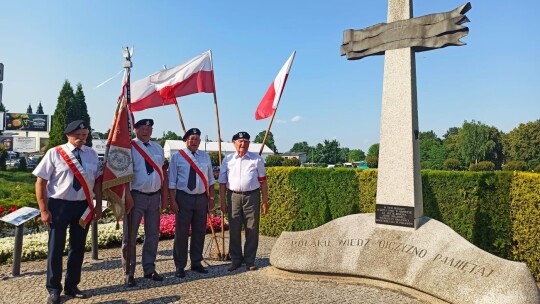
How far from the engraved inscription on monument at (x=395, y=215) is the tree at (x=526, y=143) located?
50.1 meters

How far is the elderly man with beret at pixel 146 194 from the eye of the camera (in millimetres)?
5062

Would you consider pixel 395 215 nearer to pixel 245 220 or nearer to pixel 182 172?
pixel 245 220

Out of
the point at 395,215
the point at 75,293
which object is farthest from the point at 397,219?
the point at 75,293

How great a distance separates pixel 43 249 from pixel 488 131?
200ft

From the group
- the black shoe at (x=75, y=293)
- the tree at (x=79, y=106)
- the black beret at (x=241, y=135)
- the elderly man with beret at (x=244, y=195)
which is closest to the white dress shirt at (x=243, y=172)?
the elderly man with beret at (x=244, y=195)

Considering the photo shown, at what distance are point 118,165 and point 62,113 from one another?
32062 millimetres

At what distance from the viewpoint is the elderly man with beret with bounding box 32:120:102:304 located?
14.1ft

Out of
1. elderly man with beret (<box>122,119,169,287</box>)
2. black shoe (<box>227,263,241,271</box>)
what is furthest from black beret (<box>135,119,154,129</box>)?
black shoe (<box>227,263,241,271</box>)

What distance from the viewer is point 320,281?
17.2 ft

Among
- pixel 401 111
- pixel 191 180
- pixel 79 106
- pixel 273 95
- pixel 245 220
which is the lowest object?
pixel 245 220

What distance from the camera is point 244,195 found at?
5879mm

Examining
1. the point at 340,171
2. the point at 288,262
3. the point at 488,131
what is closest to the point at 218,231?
the point at 340,171

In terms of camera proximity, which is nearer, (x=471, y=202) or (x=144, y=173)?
(x=144, y=173)

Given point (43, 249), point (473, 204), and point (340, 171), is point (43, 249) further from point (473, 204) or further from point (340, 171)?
point (473, 204)
